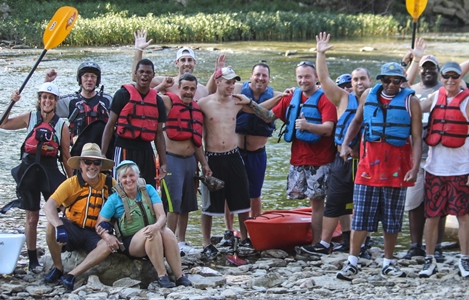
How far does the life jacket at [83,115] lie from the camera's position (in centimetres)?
611

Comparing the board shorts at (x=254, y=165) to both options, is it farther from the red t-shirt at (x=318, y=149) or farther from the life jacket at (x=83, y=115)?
the life jacket at (x=83, y=115)

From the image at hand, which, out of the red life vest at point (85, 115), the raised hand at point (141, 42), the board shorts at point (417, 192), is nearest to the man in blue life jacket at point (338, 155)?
the board shorts at point (417, 192)

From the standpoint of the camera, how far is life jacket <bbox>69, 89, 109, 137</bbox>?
611 centimetres

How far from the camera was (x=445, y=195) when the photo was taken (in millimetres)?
5645

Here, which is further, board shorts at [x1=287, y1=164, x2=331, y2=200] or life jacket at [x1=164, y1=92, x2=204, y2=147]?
board shorts at [x1=287, y1=164, x2=331, y2=200]

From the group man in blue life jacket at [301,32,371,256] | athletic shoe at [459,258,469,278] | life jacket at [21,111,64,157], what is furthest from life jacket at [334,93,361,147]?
life jacket at [21,111,64,157]

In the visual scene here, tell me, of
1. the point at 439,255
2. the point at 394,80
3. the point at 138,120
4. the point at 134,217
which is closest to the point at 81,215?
the point at 134,217

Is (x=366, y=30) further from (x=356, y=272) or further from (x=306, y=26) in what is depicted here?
(x=356, y=272)

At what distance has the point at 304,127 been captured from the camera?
624 centimetres

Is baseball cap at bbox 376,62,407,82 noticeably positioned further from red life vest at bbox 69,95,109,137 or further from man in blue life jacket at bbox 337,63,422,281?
red life vest at bbox 69,95,109,137

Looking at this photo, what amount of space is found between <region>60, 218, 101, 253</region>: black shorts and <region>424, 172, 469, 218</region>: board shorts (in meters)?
2.47

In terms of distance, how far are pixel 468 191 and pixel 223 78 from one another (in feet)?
7.09

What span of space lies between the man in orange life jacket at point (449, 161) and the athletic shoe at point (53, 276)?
2.65 metres

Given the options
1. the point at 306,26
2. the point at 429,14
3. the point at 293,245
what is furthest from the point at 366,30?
the point at 293,245
